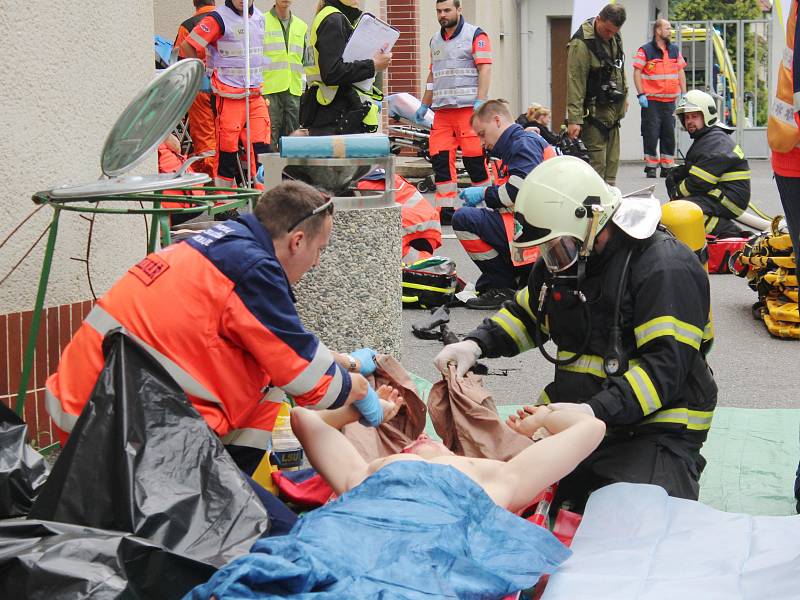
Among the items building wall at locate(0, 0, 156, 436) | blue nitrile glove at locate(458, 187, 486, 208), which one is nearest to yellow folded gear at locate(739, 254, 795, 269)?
blue nitrile glove at locate(458, 187, 486, 208)

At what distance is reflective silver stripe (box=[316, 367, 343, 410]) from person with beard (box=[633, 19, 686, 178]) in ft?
46.8

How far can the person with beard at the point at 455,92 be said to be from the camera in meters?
10.8

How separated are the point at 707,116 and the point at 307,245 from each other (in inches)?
247

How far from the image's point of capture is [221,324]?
11.9 ft

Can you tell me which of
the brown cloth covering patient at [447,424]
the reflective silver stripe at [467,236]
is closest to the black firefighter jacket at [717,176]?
the reflective silver stripe at [467,236]

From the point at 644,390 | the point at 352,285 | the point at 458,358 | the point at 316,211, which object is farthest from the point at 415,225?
the point at 316,211

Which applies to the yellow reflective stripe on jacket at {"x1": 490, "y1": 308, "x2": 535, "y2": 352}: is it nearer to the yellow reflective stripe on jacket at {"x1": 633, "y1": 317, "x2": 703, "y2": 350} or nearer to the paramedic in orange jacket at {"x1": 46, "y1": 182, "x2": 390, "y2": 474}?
the yellow reflective stripe on jacket at {"x1": 633, "y1": 317, "x2": 703, "y2": 350}

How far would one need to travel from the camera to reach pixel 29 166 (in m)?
4.70

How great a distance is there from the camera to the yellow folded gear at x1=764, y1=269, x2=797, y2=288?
7513 millimetres

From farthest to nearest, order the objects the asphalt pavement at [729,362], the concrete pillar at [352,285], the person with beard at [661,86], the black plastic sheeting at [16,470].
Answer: the person with beard at [661,86]
the asphalt pavement at [729,362]
the concrete pillar at [352,285]
the black plastic sheeting at [16,470]

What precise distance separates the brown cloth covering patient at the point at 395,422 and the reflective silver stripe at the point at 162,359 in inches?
38.7

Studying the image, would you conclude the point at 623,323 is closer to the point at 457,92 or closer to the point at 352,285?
the point at 352,285

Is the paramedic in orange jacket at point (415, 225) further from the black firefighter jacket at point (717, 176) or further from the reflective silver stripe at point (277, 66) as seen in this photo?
the reflective silver stripe at point (277, 66)

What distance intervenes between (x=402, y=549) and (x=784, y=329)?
5035mm
